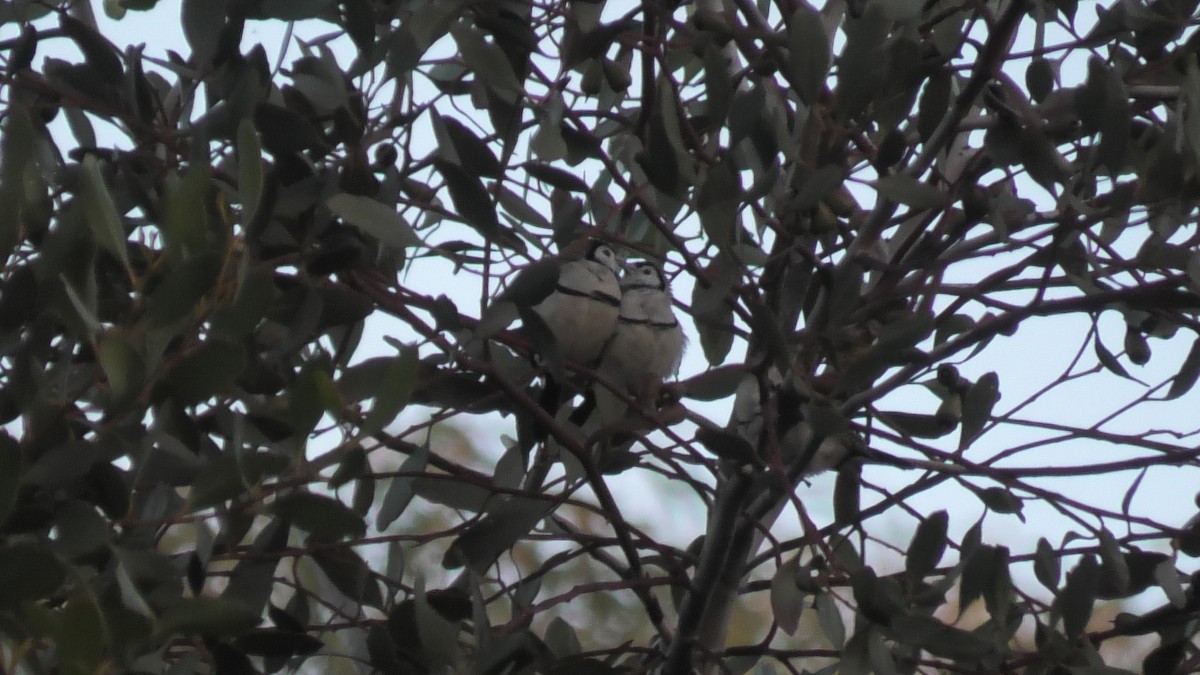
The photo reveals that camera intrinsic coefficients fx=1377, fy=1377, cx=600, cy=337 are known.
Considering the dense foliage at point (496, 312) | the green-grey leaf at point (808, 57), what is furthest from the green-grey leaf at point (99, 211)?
the green-grey leaf at point (808, 57)

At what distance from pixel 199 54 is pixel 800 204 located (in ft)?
2.11

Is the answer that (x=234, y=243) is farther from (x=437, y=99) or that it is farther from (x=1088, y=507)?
(x=1088, y=507)

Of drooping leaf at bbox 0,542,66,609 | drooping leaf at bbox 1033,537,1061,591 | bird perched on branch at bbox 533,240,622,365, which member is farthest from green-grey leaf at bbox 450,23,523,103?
bird perched on branch at bbox 533,240,622,365

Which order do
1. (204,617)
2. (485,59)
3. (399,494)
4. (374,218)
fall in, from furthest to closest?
(399,494) < (485,59) < (374,218) < (204,617)

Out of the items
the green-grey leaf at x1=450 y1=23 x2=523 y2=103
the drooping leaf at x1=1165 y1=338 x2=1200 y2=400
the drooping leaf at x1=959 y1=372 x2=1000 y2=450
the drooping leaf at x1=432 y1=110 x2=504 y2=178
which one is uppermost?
the drooping leaf at x1=1165 y1=338 x2=1200 y2=400

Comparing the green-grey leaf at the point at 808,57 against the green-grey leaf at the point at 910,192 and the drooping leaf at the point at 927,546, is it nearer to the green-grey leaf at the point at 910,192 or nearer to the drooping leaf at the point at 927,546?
the green-grey leaf at the point at 910,192

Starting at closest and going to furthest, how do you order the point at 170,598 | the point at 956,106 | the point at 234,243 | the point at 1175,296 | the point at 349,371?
the point at 170,598
the point at 234,243
the point at 349,371
the point at 1175,296
the point at 956,106

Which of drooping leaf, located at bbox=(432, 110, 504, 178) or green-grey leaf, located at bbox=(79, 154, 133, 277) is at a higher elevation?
drooping leaf, located at bbox=(432, 110, 504, 178)

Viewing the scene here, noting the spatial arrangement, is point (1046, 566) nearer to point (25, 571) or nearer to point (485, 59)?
point (485, 59)

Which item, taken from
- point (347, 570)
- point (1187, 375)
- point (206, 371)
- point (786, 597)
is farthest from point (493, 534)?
point (1187, 375)

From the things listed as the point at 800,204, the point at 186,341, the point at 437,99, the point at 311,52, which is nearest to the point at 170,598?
the point at 186,341

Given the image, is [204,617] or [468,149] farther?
[468,149]

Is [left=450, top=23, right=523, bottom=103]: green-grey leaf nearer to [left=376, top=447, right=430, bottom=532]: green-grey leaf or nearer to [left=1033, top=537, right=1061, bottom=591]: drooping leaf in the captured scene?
[left=376, top=447, right=430, bottom=532]: green-grey leaf

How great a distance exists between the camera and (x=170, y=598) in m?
1.09
